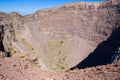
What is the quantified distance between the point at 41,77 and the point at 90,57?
164 ft

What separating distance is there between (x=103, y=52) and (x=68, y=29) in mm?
15366

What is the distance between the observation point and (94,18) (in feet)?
238

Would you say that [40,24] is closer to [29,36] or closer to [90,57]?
[29,36]

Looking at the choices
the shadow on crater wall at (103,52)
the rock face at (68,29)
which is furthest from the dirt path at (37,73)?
the shadow on crater wall at (103,52)

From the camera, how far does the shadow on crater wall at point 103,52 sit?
58856 mm

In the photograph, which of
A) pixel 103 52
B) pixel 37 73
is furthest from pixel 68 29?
pixel 37 73

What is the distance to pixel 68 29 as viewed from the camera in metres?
74.1

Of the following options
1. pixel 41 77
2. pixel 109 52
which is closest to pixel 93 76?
pixel 41 77

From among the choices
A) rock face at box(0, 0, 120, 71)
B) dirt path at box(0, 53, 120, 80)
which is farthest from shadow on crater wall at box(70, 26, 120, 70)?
dirt path at box(0, 53, 120, 80)

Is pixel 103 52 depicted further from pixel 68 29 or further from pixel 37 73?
pixel 37 73

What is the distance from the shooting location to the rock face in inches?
2415

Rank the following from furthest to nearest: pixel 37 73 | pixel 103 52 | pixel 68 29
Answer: pixel 68 29 → pixel 103 52 → pixel 37 73

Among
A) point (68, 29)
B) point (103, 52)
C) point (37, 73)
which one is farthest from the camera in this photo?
point (68, 29)

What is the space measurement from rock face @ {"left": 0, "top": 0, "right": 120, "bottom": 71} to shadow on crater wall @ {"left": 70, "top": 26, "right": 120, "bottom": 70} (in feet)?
6.54
